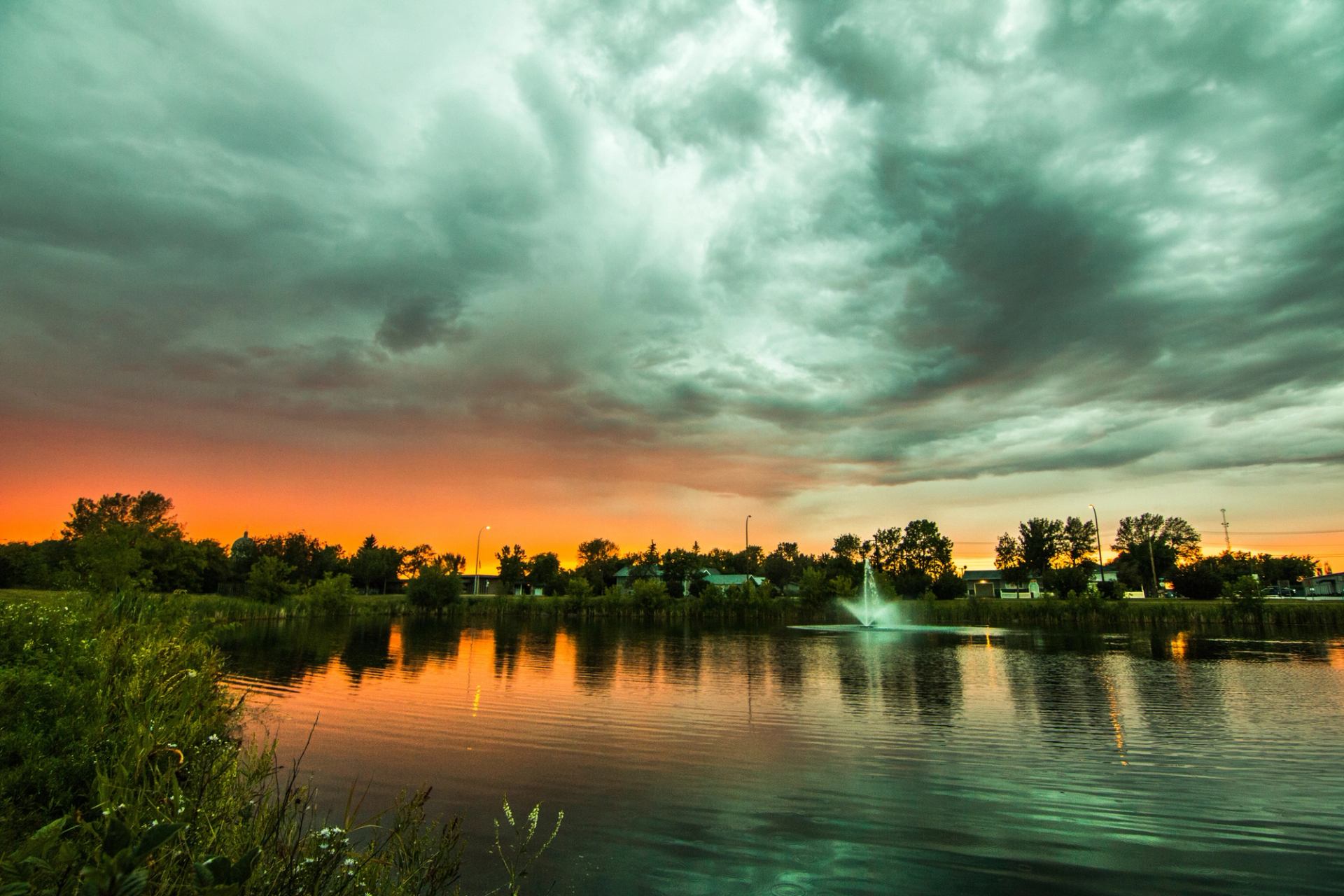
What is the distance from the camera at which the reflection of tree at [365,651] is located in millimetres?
32219

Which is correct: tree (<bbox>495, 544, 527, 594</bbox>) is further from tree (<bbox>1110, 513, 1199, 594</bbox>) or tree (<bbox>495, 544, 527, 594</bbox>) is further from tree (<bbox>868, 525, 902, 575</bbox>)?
tree (<bbox>1110, 513, 1199, 594</bbox>)

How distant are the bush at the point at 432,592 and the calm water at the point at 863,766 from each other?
6506 cm

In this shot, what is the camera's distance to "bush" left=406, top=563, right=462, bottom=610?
96.7 meters

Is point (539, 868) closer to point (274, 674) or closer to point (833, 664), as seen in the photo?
point (274, 674)

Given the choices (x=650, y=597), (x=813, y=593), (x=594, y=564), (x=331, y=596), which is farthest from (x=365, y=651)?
(x=594, y=564)

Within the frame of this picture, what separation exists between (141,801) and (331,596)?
89279mm

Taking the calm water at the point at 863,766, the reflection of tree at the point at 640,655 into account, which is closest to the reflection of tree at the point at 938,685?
the calm water at the point at 863,766

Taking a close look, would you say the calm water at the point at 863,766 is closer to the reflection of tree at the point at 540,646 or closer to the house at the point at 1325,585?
the reflection of tree at the point at 540,646

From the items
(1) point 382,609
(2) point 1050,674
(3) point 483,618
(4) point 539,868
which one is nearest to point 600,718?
(4) point 539,868

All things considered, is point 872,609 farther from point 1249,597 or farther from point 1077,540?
point 1077,540

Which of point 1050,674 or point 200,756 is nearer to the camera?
point 200,756

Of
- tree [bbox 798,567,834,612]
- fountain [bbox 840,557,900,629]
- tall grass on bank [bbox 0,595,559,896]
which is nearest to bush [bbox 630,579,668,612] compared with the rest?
tree [bbox 798,567,834,612]

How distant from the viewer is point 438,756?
15.8m

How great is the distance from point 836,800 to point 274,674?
25.9m
